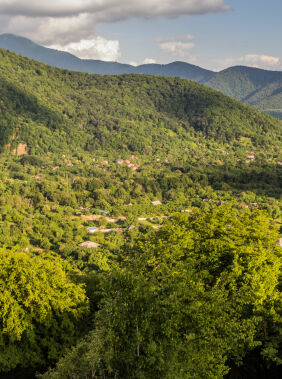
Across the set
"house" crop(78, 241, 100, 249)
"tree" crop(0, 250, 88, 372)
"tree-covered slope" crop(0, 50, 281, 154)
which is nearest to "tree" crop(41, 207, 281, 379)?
"tree" crop(0, 250, 88, 372)

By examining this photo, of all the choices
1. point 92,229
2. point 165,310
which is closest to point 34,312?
point 165,310

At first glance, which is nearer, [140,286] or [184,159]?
[140,286]

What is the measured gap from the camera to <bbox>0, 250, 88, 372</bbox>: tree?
53.4 feet

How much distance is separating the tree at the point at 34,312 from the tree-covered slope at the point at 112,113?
369 feet

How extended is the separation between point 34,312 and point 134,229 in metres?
39.4

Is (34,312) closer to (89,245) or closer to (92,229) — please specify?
(89,245)

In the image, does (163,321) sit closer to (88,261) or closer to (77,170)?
(88,261)

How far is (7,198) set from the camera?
6631 centimetres

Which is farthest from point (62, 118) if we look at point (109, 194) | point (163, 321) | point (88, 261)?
point (163, 321)

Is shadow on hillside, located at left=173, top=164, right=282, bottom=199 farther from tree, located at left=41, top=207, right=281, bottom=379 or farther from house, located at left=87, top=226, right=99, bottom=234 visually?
tree, located at left=41, top=207, right=281, bottom=379

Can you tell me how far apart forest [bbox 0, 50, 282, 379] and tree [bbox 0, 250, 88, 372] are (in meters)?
0.09

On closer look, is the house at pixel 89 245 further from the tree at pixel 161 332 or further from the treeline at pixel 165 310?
the tree at pixel 161 332

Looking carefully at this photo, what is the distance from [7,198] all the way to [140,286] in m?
60.6

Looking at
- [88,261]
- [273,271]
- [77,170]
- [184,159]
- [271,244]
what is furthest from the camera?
[184,159]
